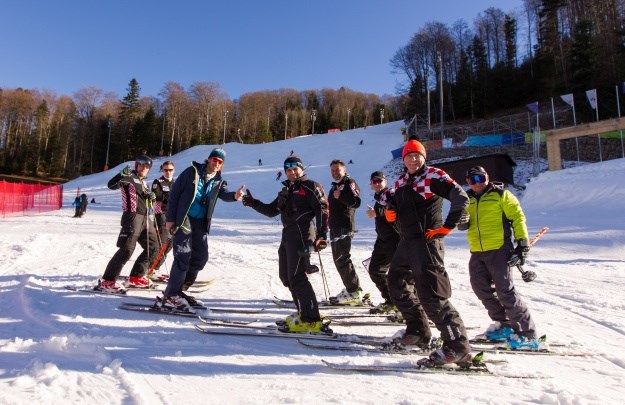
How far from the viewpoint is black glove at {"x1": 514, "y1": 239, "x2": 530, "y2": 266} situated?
3.64 meters

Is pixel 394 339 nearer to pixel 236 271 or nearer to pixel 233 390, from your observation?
pixel 233 390

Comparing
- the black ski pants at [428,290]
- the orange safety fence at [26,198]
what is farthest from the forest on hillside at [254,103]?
the black ski pants at [428,290]

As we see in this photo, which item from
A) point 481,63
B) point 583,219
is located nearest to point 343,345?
point 583,219

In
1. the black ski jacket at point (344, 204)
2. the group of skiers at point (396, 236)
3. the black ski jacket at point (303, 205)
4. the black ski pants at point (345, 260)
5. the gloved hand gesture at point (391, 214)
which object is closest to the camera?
the group of skiers at point (396, 236)

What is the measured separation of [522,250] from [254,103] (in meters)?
68.0

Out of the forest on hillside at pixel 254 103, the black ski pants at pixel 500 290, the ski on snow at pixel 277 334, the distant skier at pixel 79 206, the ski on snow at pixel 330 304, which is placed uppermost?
the forest on hillside at pixel 254 103

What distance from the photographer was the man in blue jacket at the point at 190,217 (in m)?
4.34

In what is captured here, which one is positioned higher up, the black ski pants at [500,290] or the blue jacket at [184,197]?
the blue jacket at [184,197]

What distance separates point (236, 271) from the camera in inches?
285

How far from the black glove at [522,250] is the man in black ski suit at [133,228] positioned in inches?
187

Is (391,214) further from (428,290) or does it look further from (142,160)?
(142,160)

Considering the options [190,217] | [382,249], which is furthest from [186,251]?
[382,249]

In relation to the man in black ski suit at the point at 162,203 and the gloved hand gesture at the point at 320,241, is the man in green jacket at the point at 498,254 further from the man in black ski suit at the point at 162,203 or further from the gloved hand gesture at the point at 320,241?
the man in black ski suit at the point at 162,203

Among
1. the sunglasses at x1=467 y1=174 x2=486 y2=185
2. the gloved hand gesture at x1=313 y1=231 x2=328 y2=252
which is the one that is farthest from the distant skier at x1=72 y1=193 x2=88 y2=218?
the sunglasses at x1=467 y1=174 x2=486 y2=185
